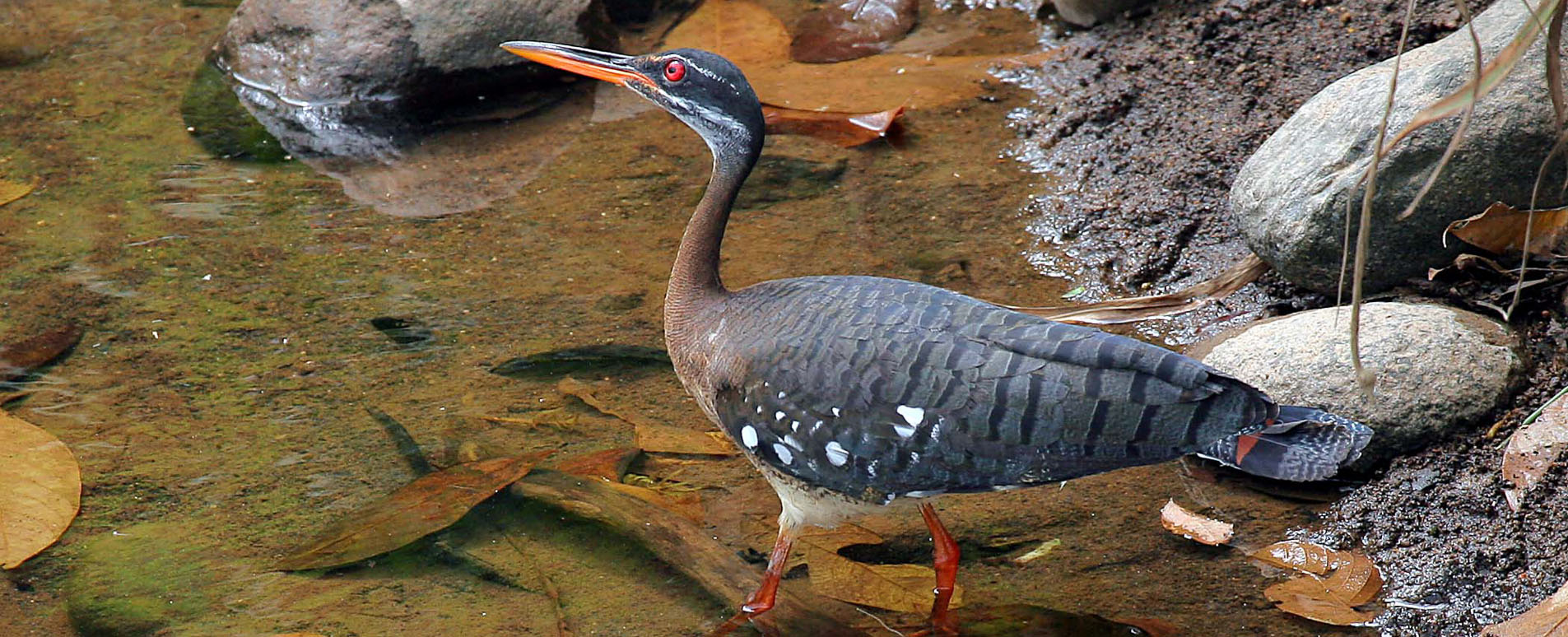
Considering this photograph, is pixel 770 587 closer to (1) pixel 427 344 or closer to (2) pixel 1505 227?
(1) pixel 427 344

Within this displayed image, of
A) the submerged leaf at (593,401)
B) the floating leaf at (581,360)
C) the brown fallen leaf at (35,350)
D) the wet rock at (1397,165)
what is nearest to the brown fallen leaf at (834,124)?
the floating leaf at (581,360)

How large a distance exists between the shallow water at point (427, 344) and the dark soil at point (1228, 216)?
24cm

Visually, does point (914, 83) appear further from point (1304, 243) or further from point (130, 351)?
point (130, 351)

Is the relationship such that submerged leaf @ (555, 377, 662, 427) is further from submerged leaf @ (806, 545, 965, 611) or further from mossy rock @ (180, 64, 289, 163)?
mossy rock @ (180, 64, 289, 163)

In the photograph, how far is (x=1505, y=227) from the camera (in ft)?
13.5

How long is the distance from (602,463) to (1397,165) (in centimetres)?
270

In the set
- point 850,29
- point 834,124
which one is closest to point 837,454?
point 834,124

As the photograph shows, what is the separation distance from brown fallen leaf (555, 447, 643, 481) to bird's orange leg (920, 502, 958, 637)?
41.0 inches

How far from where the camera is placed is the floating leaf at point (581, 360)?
470 cm

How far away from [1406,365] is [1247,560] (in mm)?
774

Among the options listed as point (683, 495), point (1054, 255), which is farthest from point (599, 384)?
point (1054, 255)

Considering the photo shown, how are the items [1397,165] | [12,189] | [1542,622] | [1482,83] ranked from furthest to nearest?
[12,189], [1397,165], [1542,622], [1482,83]

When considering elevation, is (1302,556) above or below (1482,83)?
below

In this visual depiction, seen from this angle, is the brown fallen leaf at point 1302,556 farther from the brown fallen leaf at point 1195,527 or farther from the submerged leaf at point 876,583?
the submerged leaf at point 876,583
